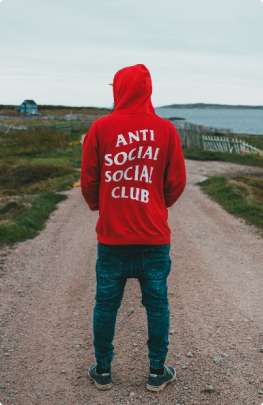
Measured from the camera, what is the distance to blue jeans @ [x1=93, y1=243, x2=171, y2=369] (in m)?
3.60

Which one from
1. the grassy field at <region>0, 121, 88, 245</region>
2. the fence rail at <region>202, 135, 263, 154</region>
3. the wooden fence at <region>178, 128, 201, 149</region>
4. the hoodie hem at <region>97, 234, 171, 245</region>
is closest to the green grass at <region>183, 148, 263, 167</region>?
the fence rail at <region>202, 135, 263, 154</region>

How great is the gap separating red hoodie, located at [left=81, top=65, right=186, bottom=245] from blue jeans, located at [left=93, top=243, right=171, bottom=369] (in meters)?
0.09

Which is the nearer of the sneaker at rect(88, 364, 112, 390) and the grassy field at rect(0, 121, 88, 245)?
the sneaker at rect(88, 364, 112, 390)

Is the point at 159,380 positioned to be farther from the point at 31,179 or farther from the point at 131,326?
the point at 31,179

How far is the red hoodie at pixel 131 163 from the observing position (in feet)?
11.6

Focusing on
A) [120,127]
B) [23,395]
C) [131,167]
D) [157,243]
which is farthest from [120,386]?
[120,127]

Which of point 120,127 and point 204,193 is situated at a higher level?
point 120,127

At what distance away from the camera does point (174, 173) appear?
3705mm

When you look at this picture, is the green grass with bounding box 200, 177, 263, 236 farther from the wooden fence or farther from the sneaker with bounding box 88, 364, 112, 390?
the wooden fence

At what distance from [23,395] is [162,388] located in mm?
980

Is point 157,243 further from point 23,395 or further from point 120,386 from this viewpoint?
point 23,395

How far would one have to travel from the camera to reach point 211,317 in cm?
528

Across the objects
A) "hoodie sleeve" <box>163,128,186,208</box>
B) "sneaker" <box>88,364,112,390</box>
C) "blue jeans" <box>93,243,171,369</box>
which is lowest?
"sneaker" <box>88,364,112,390</box>

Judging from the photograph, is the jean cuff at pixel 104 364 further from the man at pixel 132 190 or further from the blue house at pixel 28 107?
the blue house at pixel 28 107
